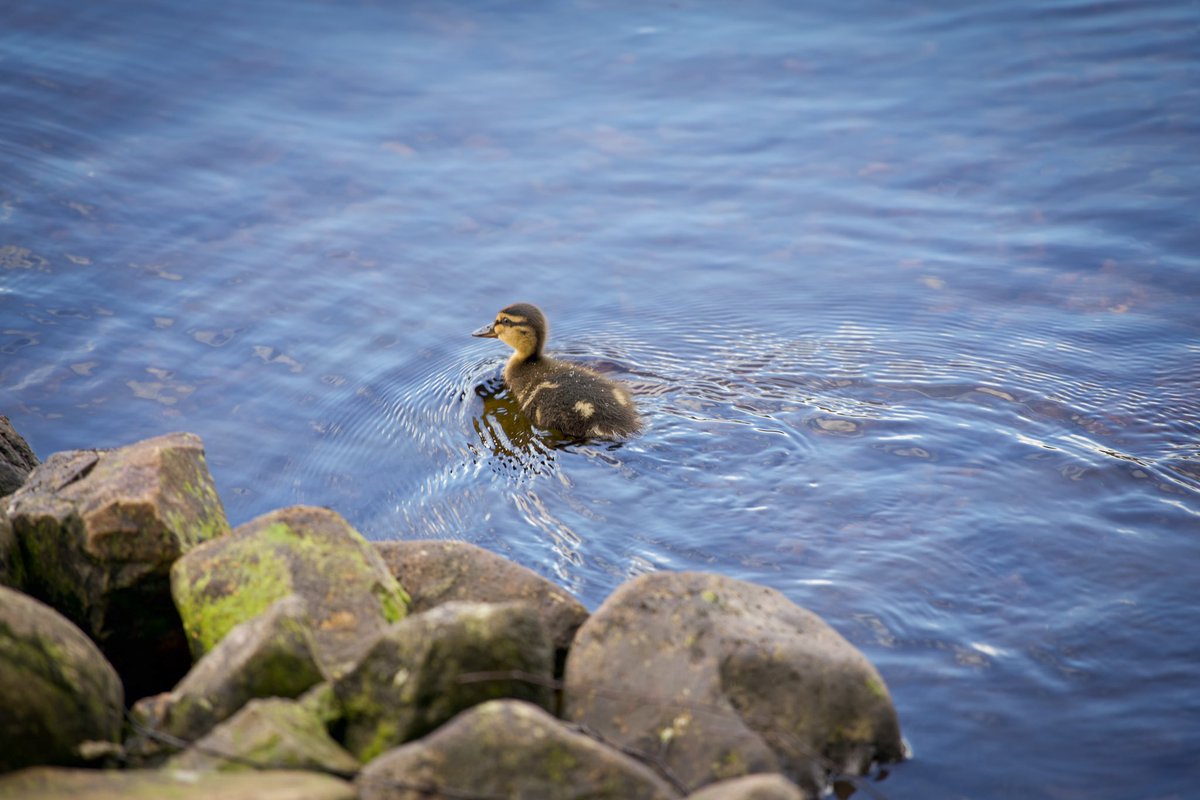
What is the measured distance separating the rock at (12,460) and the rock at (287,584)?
5.16 ft

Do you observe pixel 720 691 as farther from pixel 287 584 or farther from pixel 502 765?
pixel 287 584

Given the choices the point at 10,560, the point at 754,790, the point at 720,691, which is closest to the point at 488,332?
the point at 10,560

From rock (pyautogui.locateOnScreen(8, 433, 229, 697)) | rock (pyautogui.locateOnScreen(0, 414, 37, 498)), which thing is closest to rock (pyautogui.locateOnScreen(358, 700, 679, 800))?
rock (pyautogui.locateOnScreen(8, 433, 229, 697))

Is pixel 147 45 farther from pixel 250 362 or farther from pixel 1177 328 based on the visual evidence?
pixel 1177 328

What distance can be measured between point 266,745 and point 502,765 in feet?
1.95

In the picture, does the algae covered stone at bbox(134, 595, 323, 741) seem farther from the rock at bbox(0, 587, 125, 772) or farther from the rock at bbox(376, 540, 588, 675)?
the rock at bbox(376, 540, 588, 675)

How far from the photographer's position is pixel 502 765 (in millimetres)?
2879

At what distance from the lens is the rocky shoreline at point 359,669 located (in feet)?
9.56

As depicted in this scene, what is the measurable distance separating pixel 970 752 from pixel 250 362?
4.68 m

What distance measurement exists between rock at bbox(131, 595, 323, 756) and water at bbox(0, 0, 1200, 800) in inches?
67.0

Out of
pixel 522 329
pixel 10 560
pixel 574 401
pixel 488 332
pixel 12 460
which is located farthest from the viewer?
pixel 488 332

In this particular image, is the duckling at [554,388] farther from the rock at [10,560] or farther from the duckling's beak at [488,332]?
the rock at [10,560]

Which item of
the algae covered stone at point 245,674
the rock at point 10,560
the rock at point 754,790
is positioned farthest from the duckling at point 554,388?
the rock at point 754,790

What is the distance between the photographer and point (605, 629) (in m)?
3.52
